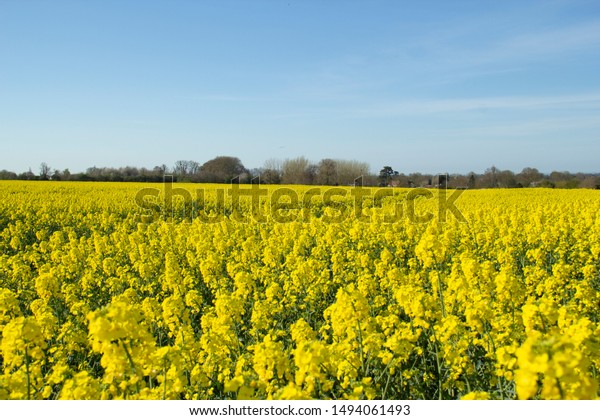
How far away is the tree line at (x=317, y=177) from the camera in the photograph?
51.0m

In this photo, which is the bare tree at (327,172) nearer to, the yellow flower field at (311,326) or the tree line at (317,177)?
the tree line at (317,177)

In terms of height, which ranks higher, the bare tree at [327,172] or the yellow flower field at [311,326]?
the bare tree at [327,172]

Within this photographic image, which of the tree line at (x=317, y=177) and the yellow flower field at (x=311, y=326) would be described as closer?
the yellow flower field at (x=311, y=326)

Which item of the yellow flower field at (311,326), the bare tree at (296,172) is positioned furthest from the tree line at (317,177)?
the yellow flower field at (311,326)

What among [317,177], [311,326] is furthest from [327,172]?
[311,326]

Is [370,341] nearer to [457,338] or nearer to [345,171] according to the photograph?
[457,338]

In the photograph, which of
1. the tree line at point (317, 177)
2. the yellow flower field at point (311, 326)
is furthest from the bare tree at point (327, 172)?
the yellow flower field at point (311, 326)

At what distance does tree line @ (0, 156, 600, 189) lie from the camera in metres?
51.0

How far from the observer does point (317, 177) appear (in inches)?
2360

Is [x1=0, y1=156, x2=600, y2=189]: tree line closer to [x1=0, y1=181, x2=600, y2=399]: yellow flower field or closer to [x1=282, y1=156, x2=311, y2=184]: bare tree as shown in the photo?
[x1=282, y1=156, x2=311, y2=184]: bare tree

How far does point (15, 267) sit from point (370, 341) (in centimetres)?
764

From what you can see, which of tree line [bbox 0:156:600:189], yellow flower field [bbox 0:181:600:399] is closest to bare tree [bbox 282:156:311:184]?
tree line [bbox 0:156:600:189]

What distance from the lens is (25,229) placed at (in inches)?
671
